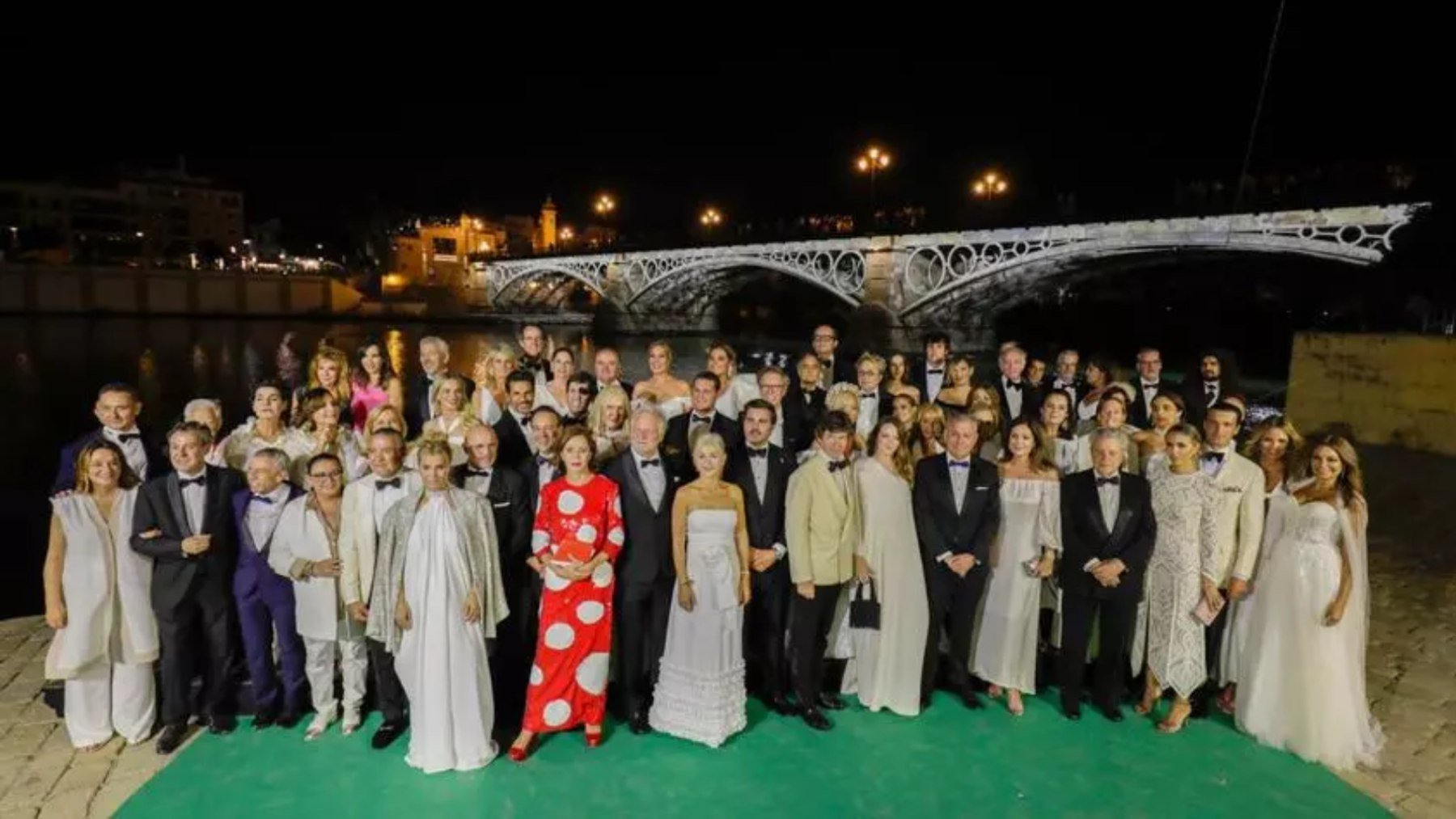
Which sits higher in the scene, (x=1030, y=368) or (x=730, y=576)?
(x=1030, y=368)

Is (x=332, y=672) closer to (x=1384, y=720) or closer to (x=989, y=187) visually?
(x=1384, y=720)

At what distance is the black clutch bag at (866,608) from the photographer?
4.48 m

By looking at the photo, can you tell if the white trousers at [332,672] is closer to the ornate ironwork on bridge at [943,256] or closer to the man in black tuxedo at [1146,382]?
the man in black tuxedo at [1146,382]

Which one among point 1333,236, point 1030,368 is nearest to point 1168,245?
point 1333,236

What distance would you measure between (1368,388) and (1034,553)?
415 inches

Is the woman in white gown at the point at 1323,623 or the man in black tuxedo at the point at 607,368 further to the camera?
the man in black tuxedo at the point at 607,368

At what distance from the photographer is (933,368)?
7.07m

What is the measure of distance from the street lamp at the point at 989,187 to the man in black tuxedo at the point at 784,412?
34.1 meters

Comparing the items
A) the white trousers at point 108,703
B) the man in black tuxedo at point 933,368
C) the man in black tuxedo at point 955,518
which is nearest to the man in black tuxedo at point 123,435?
the white trousers at point 108,703

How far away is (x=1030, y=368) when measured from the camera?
7520 mm

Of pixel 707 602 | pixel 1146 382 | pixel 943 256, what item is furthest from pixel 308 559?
pixel 943 256

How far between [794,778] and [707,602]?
0.89m

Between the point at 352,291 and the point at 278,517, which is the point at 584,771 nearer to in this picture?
the point at 278,517

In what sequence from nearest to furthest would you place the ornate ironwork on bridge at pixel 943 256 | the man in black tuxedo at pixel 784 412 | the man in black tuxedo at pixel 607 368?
the man in black tuxedo at pixel 784 412 < the man in black tuxedo at pixel 607 368 < the ornate ironwork on bridge at pixel 943 256
